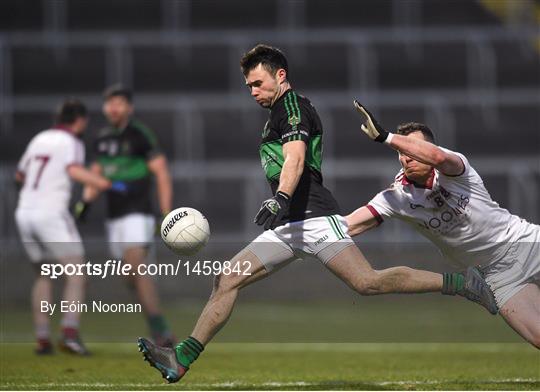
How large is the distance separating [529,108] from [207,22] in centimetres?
593

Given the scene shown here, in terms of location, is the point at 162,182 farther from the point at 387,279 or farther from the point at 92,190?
the point at 387,279

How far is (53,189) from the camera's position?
1198 centimetres

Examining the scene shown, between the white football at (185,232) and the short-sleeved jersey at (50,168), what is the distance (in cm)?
400

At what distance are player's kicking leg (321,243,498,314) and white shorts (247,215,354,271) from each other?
6 centimetres

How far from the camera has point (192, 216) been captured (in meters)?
8.09

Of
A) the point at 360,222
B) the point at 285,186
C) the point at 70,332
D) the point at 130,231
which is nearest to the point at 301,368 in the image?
the point at 360,222

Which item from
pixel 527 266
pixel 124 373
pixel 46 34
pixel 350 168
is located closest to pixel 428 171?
pixel 527 266

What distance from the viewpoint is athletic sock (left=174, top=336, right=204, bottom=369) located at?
24.8 ft

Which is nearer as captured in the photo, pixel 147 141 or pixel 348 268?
pixel 348 268

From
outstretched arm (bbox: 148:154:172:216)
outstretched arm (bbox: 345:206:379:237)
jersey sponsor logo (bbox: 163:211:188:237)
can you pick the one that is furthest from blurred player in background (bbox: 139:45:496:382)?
outstretched arm (bbox: 148:154:172:216)

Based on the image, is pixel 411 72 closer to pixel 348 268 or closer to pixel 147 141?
pixel 147 141

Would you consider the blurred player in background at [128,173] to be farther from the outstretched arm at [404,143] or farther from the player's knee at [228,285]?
the outstretched arm at [404,143]

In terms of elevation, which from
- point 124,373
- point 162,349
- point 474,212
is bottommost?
point 124,373

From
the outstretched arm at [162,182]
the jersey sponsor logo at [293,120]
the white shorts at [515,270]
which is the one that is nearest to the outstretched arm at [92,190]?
the outstretched arm at [162,182]
